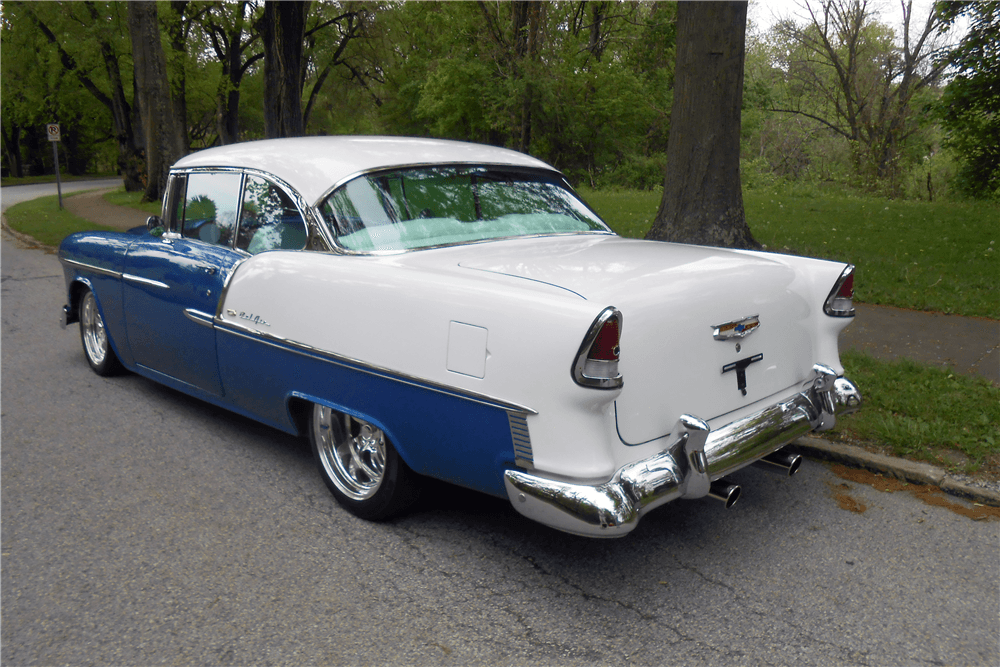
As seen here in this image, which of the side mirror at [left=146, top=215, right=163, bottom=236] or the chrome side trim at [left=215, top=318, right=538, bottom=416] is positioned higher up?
the side mirror at [left=146, top=215, right=163, bottom=236]

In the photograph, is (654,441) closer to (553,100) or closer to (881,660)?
(881,660)

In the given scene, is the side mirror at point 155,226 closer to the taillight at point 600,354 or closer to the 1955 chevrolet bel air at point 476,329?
the 1955 chevrolet bel air at point 476,329

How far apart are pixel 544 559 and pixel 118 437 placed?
9.13 feet

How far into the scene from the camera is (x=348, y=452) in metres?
3.61

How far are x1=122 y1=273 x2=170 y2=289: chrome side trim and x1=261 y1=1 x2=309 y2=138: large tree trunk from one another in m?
8.94

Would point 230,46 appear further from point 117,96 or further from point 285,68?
point 285,68

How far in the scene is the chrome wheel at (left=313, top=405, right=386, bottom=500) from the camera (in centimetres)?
349

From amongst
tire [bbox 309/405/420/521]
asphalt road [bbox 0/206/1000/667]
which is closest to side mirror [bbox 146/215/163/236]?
asphalt road [bbox 0/206/1000/667]

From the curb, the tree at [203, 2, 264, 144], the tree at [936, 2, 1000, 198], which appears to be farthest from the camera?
the tree at [203, 2, 264, 144]

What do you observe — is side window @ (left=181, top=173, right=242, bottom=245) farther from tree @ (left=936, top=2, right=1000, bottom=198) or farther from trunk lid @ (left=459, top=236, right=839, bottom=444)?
tree @ (left=936, top=2, right=1000, bottom=198)

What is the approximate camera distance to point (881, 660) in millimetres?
2486

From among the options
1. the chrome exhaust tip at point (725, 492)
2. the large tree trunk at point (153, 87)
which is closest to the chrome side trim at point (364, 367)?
the chrome exhaust tip at point (725, 492)

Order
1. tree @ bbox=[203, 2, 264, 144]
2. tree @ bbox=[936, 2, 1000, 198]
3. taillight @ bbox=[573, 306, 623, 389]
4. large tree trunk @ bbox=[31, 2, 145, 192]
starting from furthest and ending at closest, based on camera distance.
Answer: tree @ bbox=[203, 2, 264, 144], large tree trunk @ bbox=[31, 2, 145, 192], tree @ bbox=[936, 2, 1000, 198], taillight @ bbox=[573, 306, 623, 389]

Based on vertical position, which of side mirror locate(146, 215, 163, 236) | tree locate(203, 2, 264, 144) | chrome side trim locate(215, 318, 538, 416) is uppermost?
tree locate(203, 2, 264, 144)
